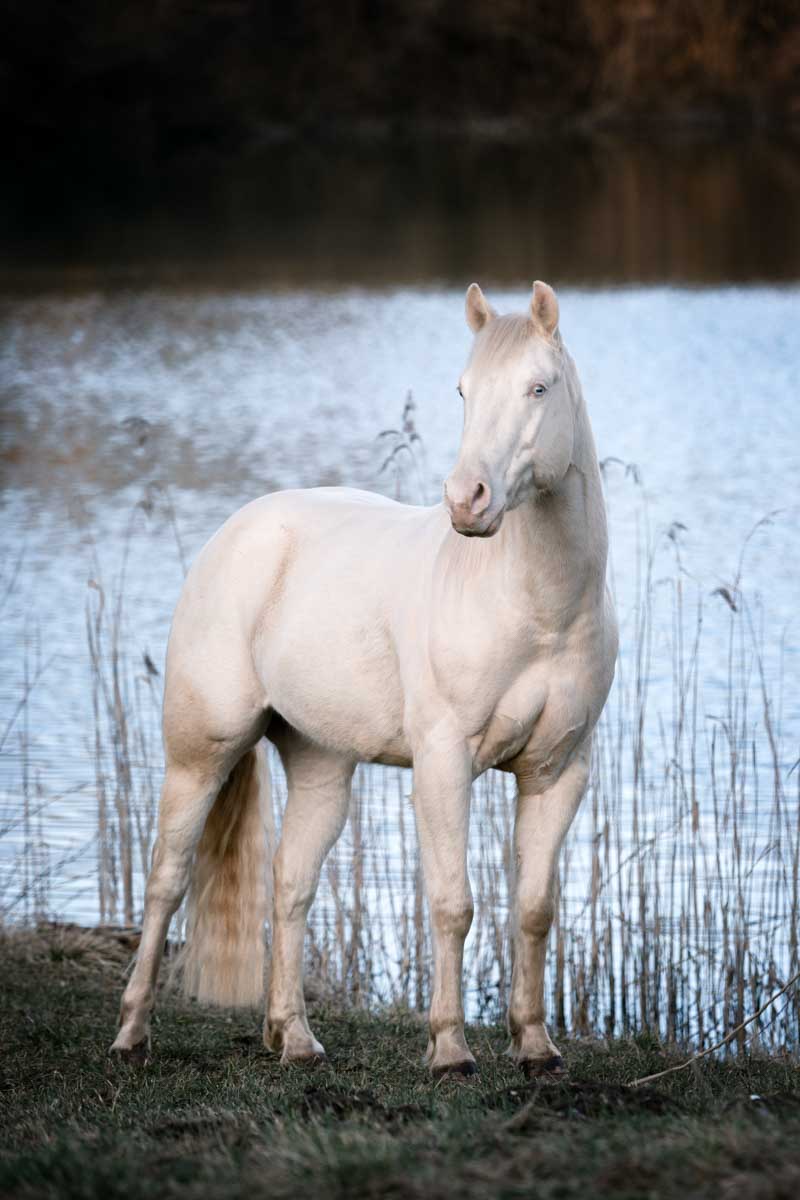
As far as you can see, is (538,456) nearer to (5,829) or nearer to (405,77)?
(5,829)

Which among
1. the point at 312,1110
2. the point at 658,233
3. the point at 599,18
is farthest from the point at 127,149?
the point at 312,1110

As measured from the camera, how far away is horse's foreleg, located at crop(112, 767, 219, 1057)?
17.5 feet

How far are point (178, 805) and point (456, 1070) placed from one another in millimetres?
1197

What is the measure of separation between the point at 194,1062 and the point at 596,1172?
2315 mm

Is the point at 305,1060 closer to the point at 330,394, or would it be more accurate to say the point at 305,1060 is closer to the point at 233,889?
the point at 233,889

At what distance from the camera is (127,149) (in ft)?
165

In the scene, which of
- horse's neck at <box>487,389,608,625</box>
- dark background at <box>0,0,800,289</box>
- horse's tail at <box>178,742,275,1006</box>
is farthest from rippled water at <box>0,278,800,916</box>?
dark background at <box>0,0,800,289</box>

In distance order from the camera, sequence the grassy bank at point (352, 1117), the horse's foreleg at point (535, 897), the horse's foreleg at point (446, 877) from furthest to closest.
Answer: the horse's foreleg at point (535, 897) < the horse's foreleg at point (446, 877) < the grassy bank at point (352, 1117)

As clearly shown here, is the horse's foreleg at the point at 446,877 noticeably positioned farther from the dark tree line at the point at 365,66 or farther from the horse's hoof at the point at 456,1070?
the dark tree line at the point at 365,66

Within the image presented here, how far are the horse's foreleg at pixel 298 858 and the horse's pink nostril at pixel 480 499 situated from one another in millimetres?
1587

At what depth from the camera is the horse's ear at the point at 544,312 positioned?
4.27 m

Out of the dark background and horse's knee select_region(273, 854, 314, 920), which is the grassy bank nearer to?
horse's knee select_region(273, 854, 314, 920)

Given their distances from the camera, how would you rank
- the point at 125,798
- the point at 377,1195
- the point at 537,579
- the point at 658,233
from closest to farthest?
the point at 377,1195, the point at 537,579, the point at 125,798, the point at 658,233

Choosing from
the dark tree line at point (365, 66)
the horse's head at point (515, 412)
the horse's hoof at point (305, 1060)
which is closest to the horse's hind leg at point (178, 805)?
the horse's hoof at point (305, 1060)
